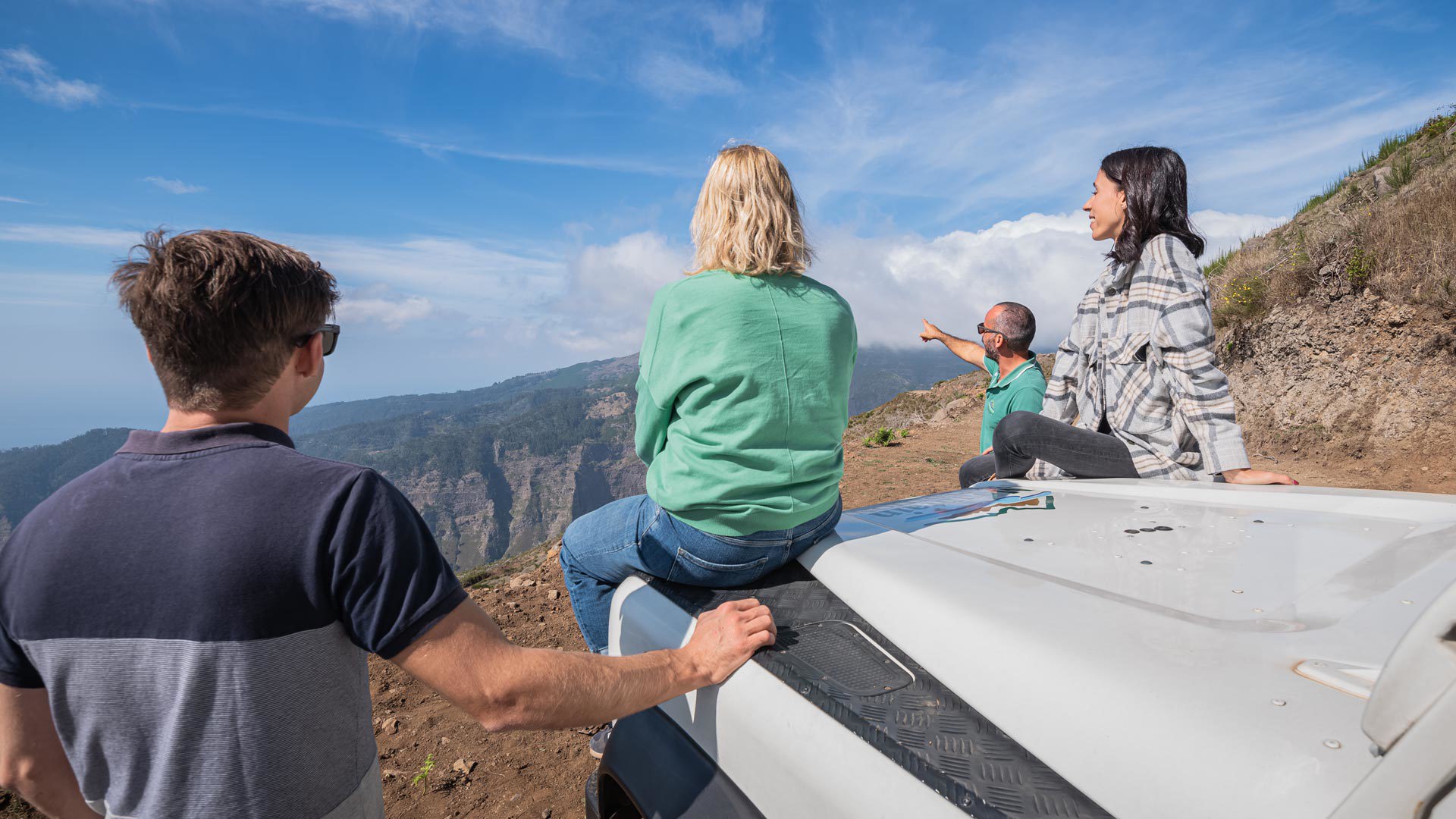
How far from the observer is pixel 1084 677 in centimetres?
113

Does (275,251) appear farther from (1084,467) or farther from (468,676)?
(1084,467)

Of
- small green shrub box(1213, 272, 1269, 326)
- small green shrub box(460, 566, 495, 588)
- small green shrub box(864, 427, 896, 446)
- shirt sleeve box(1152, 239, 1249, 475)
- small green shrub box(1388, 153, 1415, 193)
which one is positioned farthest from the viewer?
small green shrub box(864, 427, 896, 446)

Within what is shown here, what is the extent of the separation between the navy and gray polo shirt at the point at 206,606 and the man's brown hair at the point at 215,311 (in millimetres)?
90

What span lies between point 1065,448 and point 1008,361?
168 centimetres

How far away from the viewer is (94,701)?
3.92ft

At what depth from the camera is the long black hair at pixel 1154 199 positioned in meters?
2.90

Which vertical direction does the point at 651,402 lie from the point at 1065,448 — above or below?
above

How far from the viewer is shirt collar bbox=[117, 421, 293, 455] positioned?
4.05 feet

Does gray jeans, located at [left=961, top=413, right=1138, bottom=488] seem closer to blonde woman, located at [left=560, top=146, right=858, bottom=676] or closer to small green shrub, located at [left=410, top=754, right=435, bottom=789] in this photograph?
blonde woman, located at [left=560, top=146, right=858, bottom=676]

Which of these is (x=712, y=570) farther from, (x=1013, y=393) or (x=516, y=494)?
(x=516, y=494)

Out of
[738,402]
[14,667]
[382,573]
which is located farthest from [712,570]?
[14,667]

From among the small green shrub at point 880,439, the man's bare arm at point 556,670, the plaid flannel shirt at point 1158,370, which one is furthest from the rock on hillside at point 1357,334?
the man's bare arm at point 556,670

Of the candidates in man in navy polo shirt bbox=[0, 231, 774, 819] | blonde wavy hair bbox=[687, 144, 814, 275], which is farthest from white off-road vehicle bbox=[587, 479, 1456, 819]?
blonde wavy hair bbox=[687, 144, 814, 275]

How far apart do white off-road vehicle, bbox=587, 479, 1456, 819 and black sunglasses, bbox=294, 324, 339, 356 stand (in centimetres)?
93
